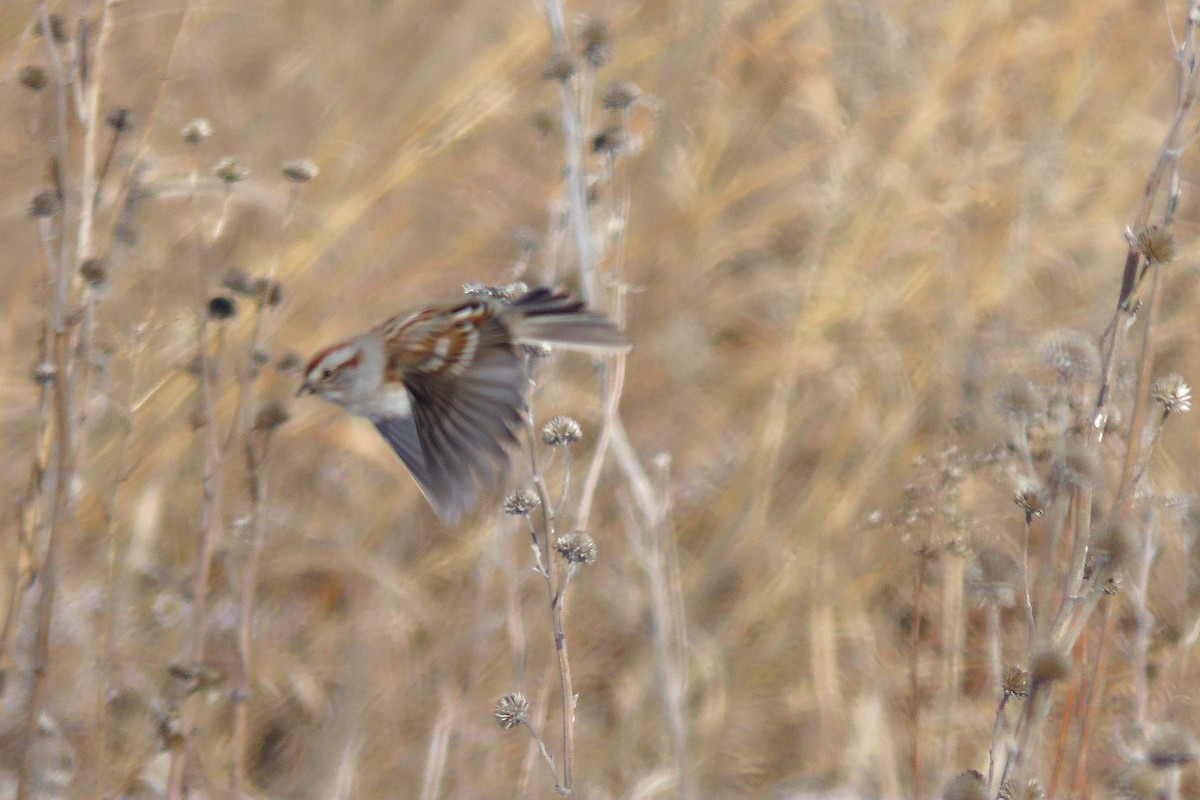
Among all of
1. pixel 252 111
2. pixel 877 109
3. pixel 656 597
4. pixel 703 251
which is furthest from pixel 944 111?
pixel 656 597

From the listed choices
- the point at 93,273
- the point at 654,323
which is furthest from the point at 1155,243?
the point at 654,323

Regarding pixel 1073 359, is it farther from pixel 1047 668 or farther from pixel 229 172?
pixel 229 172

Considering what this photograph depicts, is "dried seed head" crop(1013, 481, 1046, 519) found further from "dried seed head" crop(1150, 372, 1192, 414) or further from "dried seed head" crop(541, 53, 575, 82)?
"dried seed head" crop(541, 53, 575, 82)

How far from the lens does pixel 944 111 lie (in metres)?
2.99

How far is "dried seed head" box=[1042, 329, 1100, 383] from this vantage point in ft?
3.87

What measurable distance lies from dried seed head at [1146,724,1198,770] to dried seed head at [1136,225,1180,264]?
0.37 m

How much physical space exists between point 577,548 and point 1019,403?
410 millimetres

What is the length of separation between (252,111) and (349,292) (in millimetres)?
490

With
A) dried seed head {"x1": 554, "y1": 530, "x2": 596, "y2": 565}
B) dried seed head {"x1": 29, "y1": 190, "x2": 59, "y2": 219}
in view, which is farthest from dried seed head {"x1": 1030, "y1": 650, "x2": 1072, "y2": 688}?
dried seed head {"x1": 29, "y1": 190, "x2": 59, "y2": 219}

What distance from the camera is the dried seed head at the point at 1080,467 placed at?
0.97m

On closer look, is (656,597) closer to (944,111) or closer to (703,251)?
(703,251)

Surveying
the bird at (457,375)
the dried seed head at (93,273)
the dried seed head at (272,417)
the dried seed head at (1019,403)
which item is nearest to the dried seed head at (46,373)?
the dried seed head at (93,273)

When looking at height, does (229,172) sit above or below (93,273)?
above

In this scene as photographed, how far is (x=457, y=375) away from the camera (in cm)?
145
